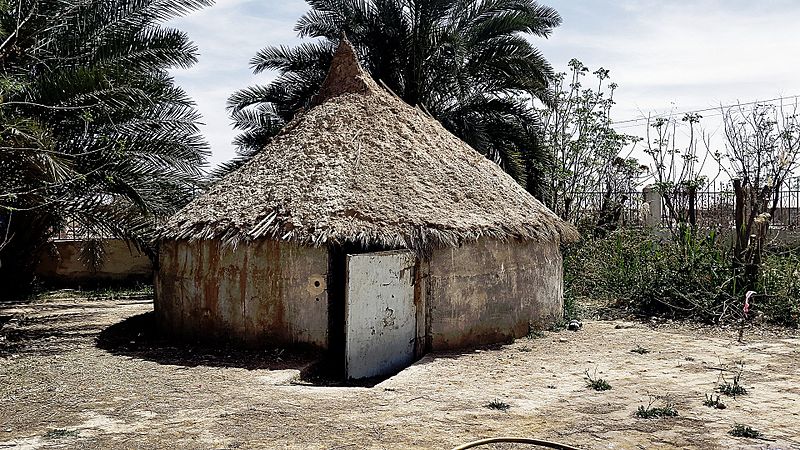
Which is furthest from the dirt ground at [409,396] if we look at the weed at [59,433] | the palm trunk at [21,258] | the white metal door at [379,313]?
the palm trunk at [21,258]

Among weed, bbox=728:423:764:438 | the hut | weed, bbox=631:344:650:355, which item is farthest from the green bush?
Answer: weed, bbox=728:423:764:438

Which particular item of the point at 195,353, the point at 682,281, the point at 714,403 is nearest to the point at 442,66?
the point at 682,281

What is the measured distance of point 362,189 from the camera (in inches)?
404

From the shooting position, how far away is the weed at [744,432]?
20.1ft

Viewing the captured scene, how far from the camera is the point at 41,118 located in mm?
10445

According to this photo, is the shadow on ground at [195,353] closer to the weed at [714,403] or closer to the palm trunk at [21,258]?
the weed at [714,403]

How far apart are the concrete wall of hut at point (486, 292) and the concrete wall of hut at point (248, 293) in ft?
4.67

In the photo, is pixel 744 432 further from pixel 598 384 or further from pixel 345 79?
pixel 345 79

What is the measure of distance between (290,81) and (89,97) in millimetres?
6469

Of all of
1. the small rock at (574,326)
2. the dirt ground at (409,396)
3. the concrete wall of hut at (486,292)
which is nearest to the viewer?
the dirt ground at (409,396)

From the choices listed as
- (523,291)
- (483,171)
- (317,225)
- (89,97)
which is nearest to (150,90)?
(89,97)

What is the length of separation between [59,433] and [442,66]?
35.3 feet

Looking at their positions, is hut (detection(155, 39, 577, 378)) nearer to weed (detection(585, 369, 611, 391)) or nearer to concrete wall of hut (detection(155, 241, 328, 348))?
concrete wall of hut (detection(155, 241, 328, 348))

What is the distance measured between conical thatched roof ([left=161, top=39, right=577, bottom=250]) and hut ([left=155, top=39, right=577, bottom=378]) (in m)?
0.02
